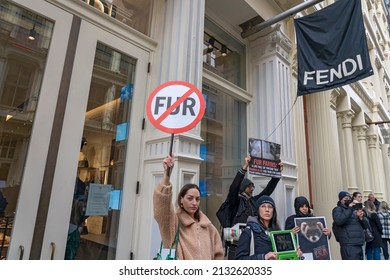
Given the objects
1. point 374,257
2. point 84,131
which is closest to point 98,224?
point 84,131

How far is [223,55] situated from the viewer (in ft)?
17.4

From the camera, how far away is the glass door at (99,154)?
260 cm

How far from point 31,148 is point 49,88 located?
2.15 ft

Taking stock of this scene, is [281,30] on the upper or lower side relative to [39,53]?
upper

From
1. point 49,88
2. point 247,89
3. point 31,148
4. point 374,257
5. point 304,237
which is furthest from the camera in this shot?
point 374,257

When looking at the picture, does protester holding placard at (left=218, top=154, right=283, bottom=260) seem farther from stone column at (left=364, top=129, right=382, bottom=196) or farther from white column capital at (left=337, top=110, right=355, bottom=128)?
stone column at (left=364, top=129, right=382, bottom=196)

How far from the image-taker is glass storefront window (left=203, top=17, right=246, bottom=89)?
4988mm

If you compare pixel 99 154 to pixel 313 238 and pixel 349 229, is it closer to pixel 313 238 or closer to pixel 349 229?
pixel 313 238

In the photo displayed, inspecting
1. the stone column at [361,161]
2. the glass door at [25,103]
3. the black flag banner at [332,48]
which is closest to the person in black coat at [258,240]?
the glass door at [25,103]

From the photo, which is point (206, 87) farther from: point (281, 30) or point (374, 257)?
point (374, 257)

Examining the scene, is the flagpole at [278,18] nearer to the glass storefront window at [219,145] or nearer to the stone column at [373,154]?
the glass storefront window at [219,145]

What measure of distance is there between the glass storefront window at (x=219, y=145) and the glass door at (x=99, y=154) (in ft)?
5.04

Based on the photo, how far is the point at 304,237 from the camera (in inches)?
122

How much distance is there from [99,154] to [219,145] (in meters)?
2.48
